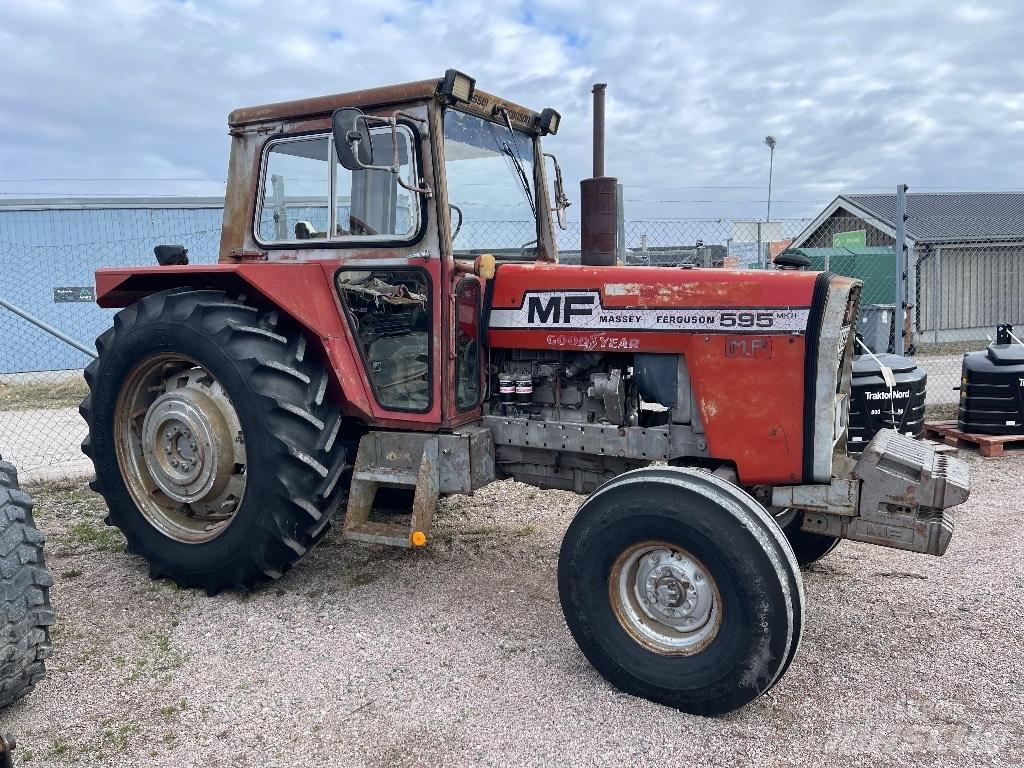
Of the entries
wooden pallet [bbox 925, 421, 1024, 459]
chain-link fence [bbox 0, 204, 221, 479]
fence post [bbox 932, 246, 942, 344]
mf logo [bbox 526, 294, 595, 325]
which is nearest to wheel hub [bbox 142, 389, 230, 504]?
mf logo [bbox 526, 294, 595, 325]

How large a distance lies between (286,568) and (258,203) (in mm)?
1931

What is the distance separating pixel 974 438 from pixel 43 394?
1119cm

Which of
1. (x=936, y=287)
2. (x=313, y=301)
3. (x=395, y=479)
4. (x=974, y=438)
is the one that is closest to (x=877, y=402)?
(x=974, y=438)

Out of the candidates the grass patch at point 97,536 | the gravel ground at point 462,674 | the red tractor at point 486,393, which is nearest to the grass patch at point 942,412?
the gravel ground at point 462,674

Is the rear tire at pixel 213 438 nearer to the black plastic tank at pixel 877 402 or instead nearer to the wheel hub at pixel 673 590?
the wheel hub at pixel 673 590

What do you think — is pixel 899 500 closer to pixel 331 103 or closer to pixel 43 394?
pixel 331 103

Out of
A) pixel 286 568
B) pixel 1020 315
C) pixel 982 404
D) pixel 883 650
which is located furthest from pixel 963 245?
pixel 286 568

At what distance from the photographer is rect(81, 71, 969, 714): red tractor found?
2967 millimetres

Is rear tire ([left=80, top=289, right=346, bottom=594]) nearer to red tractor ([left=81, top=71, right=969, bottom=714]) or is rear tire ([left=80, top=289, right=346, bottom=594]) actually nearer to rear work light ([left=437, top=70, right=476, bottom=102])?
red tractor ([left=81, top=71, right=969, bottom=714])

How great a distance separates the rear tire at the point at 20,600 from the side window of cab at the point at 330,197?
1828 mm

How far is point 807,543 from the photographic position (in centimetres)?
407

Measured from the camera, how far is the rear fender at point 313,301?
3842 millimetres

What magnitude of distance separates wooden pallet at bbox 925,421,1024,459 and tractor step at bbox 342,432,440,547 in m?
4.98

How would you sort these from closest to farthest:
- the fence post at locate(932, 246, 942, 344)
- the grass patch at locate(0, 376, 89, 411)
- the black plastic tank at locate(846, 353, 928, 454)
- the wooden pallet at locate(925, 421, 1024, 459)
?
the black plastic tank at locate(846, 353, 928, 454), the wooden pallet at locate(925, 421, 1024, 459), the grass patch at locate(0, 376, 89, 411), the fence post at locate(932, 246, 942, 344)
